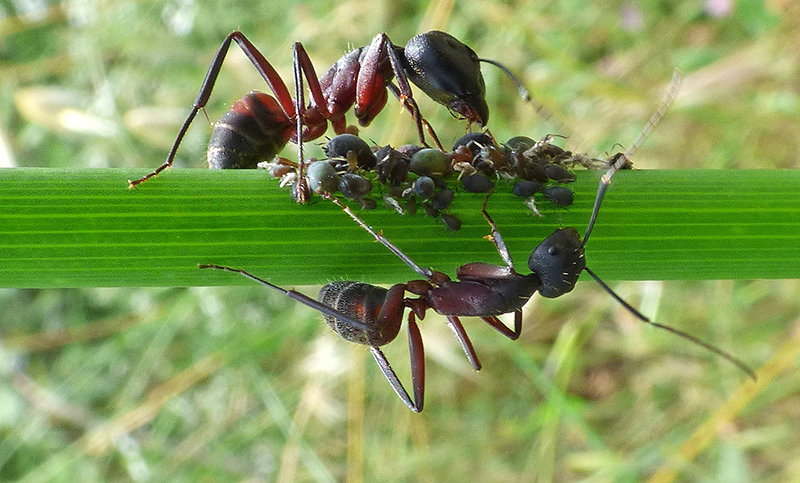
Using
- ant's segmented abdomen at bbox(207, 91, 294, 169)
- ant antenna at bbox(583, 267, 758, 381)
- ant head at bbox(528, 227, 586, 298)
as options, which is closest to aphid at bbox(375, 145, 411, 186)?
ant head at bbox(528, 227, 586, 298)

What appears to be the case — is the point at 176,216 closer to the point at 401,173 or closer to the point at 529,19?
the point at 401,173

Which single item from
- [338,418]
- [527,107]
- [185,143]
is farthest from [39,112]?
[527,107]

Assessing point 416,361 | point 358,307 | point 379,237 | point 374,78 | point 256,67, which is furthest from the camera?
point 374,78

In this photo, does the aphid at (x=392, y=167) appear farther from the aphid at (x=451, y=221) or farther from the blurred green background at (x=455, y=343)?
the blurred green background at (x=455, y=343)

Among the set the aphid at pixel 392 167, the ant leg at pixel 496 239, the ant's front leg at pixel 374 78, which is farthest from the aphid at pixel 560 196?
the ant's front leg at pixel 374 78

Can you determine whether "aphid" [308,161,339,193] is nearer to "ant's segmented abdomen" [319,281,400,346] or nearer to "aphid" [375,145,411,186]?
"aphid" [375,145,411,186]

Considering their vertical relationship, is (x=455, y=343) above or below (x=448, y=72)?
below

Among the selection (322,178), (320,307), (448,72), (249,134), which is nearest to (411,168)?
(322,178)

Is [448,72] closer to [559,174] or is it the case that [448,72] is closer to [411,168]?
[411,168]
